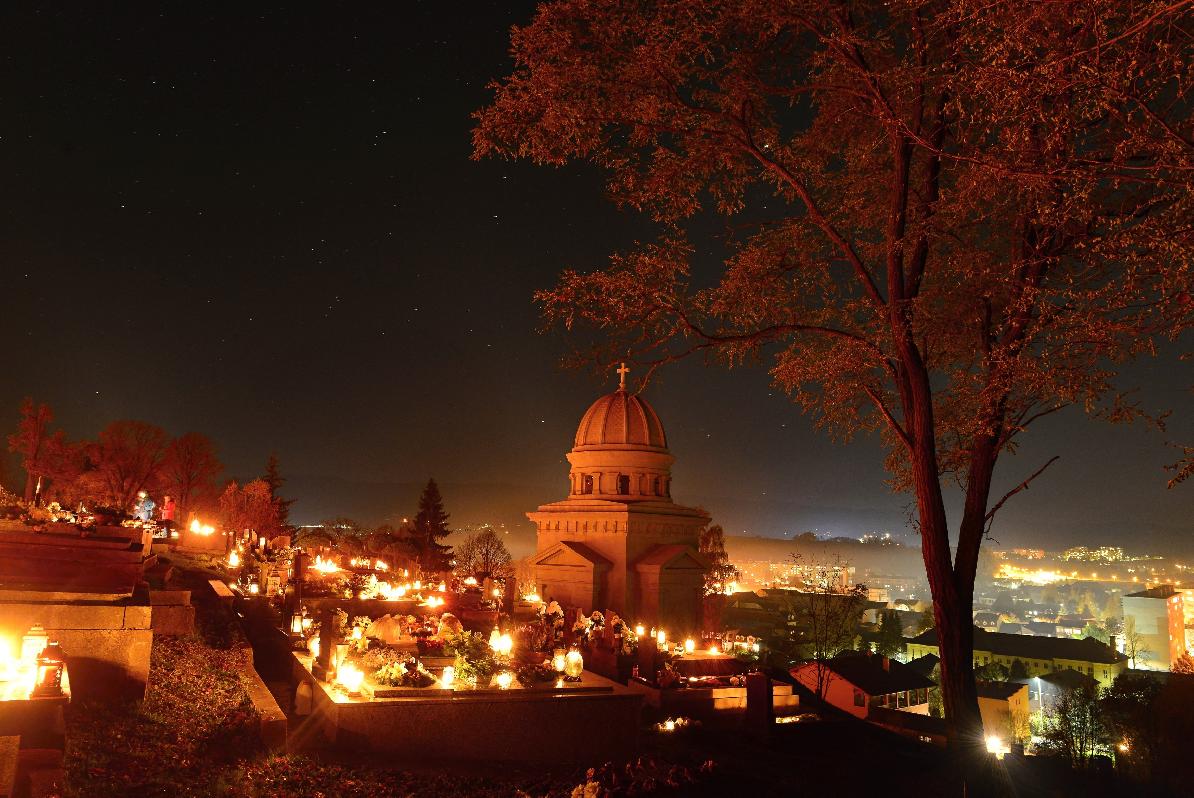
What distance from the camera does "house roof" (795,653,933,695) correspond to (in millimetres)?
Answer: 37312

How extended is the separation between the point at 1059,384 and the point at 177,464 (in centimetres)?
4469

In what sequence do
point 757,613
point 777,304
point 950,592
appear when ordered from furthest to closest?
point 757,613
point 777,304
point 950,592

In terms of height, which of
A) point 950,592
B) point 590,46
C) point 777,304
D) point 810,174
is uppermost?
point 590,46

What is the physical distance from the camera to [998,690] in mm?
51469

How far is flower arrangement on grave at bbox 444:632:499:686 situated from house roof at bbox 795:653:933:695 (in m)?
26.9

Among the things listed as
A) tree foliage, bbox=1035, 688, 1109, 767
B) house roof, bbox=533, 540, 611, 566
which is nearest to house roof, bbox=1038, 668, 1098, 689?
tree foliage, bbox=1035, 688, 1109, 767

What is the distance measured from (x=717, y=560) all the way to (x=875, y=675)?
533 inches

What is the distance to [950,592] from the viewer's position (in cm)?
912

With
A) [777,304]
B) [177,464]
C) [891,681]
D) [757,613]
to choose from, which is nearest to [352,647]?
[777,304]

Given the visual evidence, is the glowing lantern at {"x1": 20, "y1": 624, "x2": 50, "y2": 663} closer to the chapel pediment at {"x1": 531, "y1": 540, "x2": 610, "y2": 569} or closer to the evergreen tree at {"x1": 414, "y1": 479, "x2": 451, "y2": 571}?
the chapel pediment at {"x1": 531, "y1": 540, "x2": 610, "y2": 569}

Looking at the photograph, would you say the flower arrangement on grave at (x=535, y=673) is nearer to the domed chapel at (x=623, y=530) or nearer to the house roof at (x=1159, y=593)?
the domed chapel at (x=623, y=530)

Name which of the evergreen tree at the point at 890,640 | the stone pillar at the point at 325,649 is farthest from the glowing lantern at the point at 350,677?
the evergreen tree at the point at 890,640

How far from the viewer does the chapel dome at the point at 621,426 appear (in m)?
33.0

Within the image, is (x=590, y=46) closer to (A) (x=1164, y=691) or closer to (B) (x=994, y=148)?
(B) (x=994, y=148)
